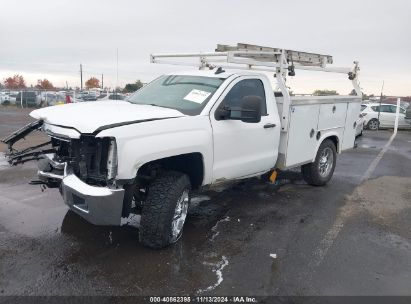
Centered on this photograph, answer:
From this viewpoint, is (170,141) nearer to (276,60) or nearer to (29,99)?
(276,60)

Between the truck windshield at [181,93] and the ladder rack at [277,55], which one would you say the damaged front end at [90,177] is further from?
the ladder rack at [277,55]

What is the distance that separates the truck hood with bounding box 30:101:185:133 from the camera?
3783 millimetres

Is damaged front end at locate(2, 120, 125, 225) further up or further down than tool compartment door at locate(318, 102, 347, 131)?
further down

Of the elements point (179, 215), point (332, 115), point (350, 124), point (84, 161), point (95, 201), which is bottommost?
point (179, 215)

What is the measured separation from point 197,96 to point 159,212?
63.0 inches

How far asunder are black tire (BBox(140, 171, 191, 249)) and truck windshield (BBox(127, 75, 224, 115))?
3.02 ft

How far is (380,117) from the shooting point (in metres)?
19.7

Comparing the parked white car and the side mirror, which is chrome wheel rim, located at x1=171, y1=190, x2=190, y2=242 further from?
the parked white car

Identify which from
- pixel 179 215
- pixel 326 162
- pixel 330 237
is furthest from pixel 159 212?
pixel 326 162

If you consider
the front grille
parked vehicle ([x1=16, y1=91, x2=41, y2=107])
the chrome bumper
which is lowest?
parked vehicle ([x1=16, y1=91, x2=41, y2=107])

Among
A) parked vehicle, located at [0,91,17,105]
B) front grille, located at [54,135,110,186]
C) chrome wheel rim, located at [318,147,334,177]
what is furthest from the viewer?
parked vehicle, located at [0,91,17,105]

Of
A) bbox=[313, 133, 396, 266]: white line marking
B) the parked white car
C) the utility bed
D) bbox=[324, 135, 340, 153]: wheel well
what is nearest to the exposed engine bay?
bbox=[313, 133, 396, 266]: white line marking

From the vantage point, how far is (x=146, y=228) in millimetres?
4191

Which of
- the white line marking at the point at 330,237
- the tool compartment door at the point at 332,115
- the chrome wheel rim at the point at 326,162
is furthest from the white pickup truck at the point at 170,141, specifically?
the white line marking at the point at 330,237
